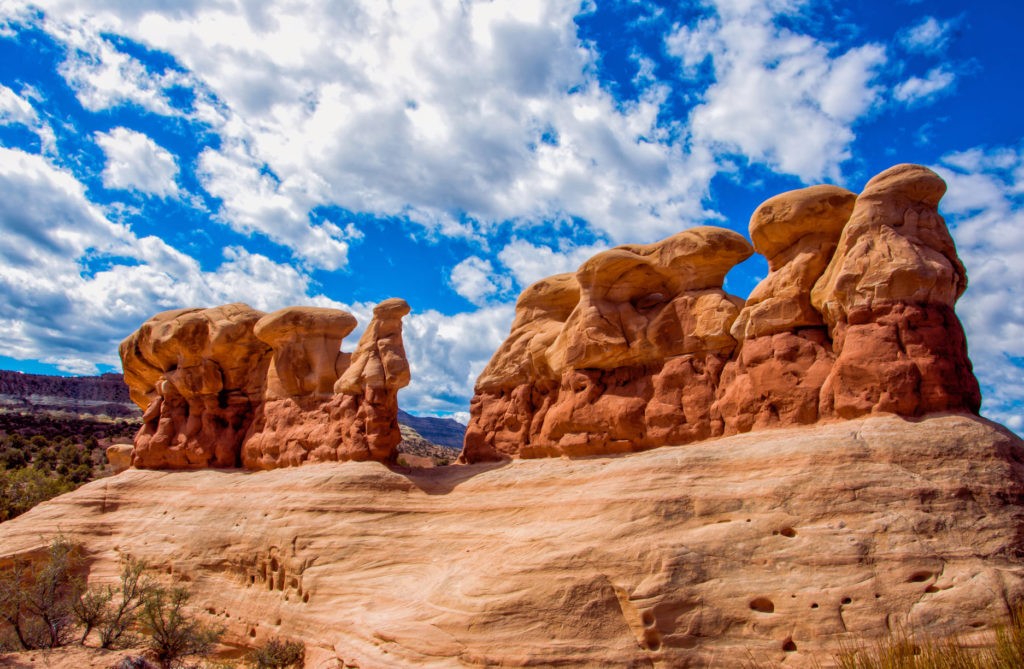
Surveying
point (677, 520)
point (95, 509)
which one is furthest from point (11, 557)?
point (677, 520)

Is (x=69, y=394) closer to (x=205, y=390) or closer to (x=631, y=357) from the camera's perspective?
(x=205, y=390)

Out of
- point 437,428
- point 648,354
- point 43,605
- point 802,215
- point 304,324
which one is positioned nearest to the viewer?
point 802,215

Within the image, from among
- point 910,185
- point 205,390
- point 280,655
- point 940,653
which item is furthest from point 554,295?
point 940,653

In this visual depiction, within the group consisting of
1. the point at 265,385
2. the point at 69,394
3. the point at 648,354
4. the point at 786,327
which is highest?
the point at 69,394

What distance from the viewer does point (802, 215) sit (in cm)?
1300

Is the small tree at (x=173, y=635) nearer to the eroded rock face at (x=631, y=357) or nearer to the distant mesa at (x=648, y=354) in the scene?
the distant mesa at (x=648, y=354)

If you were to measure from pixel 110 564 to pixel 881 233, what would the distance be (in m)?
19.7

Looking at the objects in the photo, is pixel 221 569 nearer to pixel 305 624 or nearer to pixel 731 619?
pixel 305 624

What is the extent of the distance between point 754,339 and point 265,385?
14.9 meters

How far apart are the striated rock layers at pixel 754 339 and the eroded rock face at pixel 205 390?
8234 mm

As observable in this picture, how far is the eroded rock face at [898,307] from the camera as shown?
1086 centimetres

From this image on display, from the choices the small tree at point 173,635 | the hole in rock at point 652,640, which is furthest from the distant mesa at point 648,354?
the small tree at point 173,635

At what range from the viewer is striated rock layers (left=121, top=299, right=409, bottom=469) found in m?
17.9

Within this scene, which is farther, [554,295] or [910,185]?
[554,295]
